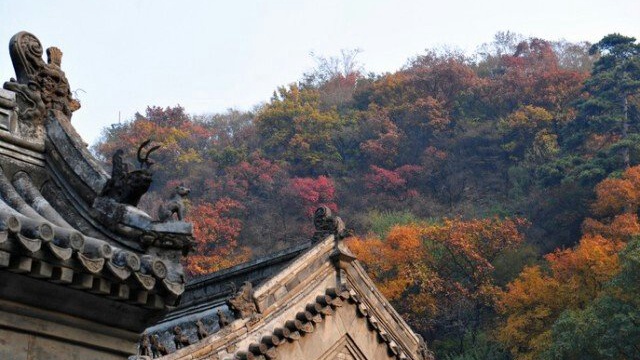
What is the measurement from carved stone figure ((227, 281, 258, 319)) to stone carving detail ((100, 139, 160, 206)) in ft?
30.8

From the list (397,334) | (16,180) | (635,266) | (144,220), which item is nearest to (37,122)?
(16,180)

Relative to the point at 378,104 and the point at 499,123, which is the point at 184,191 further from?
the point at 378,104

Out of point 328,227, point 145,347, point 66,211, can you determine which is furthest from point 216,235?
point 66,211

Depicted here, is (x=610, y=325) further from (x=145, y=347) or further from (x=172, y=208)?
(x=172, y=208)

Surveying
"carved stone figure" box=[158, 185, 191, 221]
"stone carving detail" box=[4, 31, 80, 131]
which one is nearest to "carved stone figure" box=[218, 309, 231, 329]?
"stone carving detail" box=[4, 31, 80, 131]

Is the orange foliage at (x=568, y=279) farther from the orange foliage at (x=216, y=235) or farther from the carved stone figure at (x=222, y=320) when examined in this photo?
the carved stone figure at (x=222, y=320)

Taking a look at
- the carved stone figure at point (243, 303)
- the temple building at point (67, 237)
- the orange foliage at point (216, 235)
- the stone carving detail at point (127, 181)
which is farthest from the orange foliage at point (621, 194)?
the stone carving detail at point (127, 181)

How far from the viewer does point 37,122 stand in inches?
443

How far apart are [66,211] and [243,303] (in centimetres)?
932

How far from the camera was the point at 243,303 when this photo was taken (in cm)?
1995

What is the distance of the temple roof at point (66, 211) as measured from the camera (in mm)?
8984

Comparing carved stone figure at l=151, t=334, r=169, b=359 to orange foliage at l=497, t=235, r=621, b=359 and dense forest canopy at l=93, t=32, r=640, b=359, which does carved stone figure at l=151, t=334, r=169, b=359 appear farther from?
orange foliage at l=497, t=235, r=621, b=359

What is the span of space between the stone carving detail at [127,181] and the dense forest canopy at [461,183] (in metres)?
32.1

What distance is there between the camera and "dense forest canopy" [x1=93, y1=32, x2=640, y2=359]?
52.7 meters
